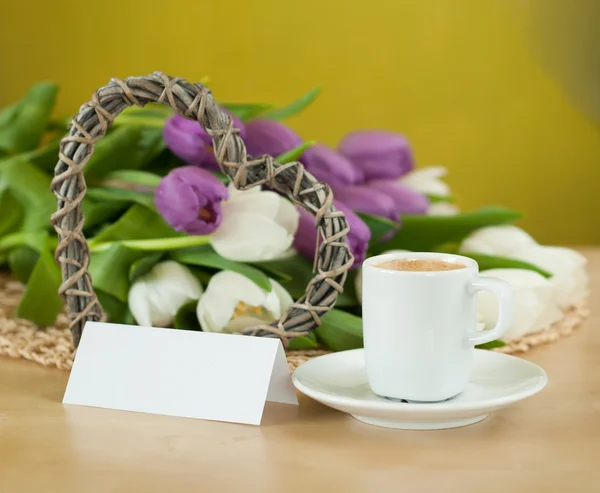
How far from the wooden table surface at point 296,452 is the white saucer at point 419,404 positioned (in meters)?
0.01

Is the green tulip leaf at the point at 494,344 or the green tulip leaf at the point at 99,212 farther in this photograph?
the green tulip leaf at the point at 99,212

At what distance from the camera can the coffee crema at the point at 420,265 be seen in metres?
0.62

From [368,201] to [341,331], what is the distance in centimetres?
21

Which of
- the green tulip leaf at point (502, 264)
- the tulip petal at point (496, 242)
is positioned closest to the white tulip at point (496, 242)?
the tulip petal at point (496, 242)

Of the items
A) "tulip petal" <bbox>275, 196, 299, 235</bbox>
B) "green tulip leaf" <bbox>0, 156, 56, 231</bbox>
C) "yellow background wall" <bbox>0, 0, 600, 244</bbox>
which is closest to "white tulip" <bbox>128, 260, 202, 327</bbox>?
"tulip petal" <bbox>275, 196, 299, 235</bbox>

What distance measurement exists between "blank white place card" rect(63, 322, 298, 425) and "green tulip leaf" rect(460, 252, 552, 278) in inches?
13.0

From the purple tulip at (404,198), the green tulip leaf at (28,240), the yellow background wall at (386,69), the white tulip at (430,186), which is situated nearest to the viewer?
the green tulip leaf at (28,240)

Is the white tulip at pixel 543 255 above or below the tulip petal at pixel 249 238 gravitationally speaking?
below

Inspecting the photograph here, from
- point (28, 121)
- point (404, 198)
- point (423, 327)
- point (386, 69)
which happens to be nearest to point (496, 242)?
point (404, 198)

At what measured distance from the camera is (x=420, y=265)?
627mm

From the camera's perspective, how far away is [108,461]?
566 mm

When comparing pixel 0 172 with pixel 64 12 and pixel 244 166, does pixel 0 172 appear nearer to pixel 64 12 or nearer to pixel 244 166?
pixel 244 166

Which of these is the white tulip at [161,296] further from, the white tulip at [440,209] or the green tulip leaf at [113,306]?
the white tulip at [440,209]

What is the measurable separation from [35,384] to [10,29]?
1103 millimetres
